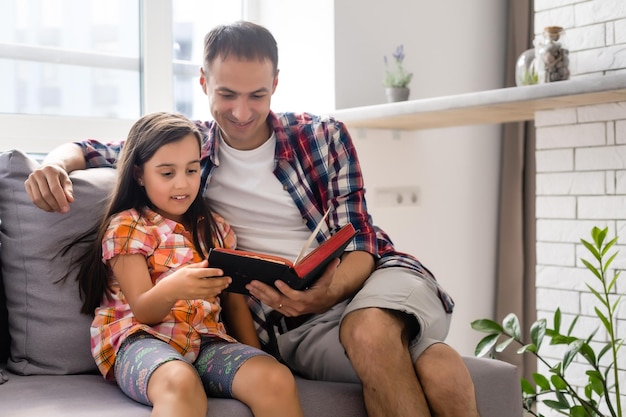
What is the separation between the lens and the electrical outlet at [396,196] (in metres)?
3.10

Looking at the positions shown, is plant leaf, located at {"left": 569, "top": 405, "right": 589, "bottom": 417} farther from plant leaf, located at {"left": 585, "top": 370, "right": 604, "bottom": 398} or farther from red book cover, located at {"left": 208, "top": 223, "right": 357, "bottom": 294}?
red book cover, located at {"left": 208, "top": 223, "right": 357, "bottom": 294}

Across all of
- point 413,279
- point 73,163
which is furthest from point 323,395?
point 73,163

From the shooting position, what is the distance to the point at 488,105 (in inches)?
98.1

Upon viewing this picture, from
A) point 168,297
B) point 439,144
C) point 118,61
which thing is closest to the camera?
point 168,297

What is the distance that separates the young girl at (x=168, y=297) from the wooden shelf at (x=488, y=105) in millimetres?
952

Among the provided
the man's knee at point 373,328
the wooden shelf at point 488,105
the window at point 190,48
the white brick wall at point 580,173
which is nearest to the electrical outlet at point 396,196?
the wooden shelf at point 488,105

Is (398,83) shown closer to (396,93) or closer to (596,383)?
(396,93)

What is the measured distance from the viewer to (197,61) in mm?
3016

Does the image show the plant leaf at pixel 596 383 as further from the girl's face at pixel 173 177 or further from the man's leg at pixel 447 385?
the girl's face at pixel 173 177

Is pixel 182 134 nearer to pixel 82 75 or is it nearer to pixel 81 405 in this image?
pixel 81 405

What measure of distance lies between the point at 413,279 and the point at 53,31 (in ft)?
4.99

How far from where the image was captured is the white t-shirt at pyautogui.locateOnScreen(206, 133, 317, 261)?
2061mm

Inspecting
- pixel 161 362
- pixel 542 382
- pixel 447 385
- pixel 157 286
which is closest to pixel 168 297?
pixel 157 286

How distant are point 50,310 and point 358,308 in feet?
2.32
